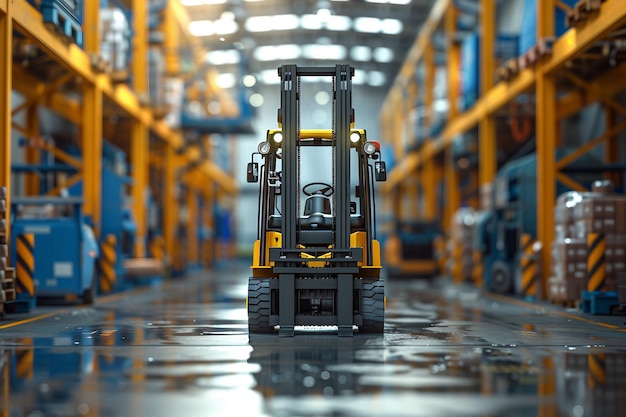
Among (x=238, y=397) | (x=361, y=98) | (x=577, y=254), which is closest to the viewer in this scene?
(x=238, y=397)

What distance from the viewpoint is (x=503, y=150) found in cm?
2453

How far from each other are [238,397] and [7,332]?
4842mm

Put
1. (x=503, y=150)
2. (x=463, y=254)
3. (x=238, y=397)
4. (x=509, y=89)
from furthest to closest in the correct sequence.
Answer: (x=503, y=150)
(x=463, y=254)
(x=509, y=89)
(x=238, y=397)

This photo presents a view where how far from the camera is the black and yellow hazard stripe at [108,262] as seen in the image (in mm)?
16734

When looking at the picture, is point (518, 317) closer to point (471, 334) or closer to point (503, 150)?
point (471, 334)

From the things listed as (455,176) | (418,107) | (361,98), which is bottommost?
(455,176)

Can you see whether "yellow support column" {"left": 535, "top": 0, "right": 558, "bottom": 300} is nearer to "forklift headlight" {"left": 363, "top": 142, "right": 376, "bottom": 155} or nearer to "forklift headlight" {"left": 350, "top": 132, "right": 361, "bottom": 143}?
"forklift headlight" {"left": 350, "top": 132, "right": 361, "bottom": 143}

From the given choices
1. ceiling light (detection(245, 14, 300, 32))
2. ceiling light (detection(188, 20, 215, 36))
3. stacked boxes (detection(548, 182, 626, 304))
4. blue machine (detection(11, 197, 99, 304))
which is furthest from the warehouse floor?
ceiling light (detection(245, 14, 300, 32))

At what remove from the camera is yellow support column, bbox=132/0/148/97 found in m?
20.3

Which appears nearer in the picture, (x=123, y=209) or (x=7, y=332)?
(x=7, y=332)

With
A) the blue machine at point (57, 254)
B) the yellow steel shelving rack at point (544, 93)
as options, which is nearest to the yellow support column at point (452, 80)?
the yellow steel shelving rack at point (544, 93)

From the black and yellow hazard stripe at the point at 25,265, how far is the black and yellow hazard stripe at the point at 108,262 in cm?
384

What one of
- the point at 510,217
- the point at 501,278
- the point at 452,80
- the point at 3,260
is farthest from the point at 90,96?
the point at 452,80

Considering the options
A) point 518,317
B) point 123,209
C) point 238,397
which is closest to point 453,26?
point 123,209
